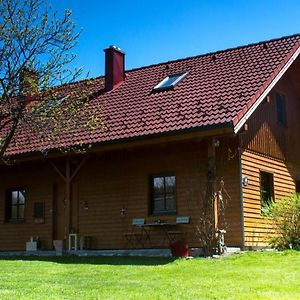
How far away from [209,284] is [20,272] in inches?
164

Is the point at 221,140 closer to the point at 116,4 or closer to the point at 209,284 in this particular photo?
the point at 116,4

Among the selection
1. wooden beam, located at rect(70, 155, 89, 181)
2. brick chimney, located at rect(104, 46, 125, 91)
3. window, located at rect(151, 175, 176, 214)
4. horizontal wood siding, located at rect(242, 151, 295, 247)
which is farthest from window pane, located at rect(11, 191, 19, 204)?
horizontal wood siding, located at rect(242, 151, 295, 247)

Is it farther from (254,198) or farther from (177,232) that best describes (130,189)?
(254,198)

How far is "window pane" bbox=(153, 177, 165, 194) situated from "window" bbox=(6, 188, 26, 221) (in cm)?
491

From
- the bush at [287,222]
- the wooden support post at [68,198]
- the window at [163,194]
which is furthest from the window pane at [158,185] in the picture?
the bush at [287,222]

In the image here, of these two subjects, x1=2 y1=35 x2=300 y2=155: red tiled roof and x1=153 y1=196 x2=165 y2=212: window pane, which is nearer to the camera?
x1=2 y1=35 x2=300 y2=155: red tiled roof

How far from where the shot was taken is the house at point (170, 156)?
14617mm

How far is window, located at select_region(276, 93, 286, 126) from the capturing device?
1822cm

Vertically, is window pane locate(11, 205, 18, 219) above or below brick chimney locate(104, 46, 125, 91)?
below

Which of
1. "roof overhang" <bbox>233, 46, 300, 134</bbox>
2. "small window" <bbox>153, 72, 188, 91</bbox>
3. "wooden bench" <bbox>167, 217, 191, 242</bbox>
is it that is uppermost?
"small window" <bbox>153, 72, 188, 91</bbox>

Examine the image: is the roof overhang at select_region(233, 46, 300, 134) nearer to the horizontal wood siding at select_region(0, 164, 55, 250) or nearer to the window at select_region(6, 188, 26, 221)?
the horizontal wood siding at select_region(0, 164, 55, 250)

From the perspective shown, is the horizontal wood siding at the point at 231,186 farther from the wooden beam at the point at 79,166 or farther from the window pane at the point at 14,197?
the window pane at the point at 14,197

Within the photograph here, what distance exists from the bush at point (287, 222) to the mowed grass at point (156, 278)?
1365 millimetres

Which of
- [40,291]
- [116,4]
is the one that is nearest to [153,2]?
[116,4]
